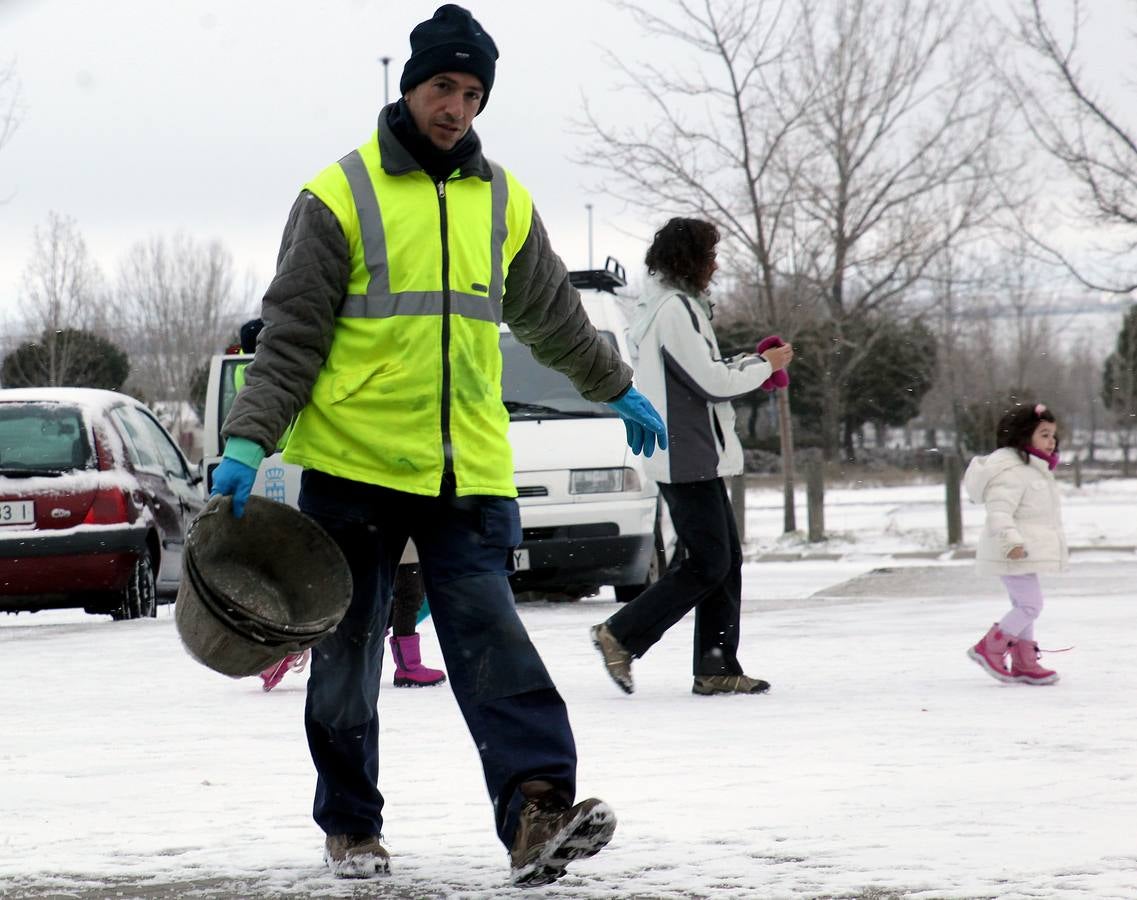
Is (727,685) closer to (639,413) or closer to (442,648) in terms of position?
(639,413)

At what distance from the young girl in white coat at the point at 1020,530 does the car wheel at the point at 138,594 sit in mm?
5363

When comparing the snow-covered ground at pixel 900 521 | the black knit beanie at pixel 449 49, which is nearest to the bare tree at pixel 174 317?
the snow-covered ground at pixel 900 521

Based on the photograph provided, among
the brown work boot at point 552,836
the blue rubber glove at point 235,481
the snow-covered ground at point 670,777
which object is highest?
the blue rubber glove at point 235,481

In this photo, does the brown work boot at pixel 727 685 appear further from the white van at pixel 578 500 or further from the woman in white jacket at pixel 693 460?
the white van at pixel 578 500

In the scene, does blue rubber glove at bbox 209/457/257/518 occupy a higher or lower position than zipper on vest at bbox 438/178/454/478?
lower

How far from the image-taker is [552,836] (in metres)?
3.58

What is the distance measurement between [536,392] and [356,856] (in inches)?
295

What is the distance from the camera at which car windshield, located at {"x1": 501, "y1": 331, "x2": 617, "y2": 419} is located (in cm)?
1100

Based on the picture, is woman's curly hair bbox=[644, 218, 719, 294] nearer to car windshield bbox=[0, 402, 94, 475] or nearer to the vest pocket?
the vest pocket

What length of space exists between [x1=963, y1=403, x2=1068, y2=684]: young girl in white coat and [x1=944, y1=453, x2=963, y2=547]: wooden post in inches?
383

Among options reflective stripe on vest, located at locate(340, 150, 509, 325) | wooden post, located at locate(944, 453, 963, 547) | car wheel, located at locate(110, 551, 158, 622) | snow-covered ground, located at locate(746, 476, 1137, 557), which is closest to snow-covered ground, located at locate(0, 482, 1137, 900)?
reflective stripe on vest, located at locate(340, 150, 509, 325)

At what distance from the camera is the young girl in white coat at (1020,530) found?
23.0 ft

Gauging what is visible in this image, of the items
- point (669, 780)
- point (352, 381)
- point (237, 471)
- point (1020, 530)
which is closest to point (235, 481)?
point (237, 471)

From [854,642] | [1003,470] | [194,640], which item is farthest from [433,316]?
[854,642]
